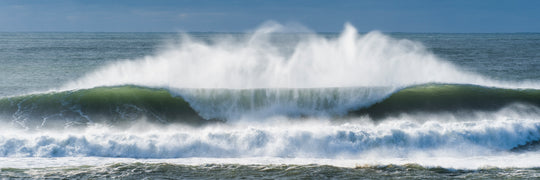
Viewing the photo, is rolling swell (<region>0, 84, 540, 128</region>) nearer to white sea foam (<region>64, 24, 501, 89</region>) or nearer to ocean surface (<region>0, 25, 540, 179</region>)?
ocean surface (<region>0, 25, 540, 179</region>)

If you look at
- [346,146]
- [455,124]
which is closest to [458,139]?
[455,124]

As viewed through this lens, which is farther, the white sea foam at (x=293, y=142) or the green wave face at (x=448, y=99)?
the green wave face at (x=448, y=99)

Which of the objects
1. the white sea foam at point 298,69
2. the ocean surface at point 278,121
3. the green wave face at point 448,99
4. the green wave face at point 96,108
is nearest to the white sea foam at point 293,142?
the ocean surface at point 278,121

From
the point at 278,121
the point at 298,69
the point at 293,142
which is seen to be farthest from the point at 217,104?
the point at 298,69

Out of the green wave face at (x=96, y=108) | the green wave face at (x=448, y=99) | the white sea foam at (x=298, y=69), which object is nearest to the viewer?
the green wave face at (x=96, y=108)

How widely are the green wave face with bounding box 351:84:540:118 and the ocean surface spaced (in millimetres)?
68

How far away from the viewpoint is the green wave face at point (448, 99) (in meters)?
14.2

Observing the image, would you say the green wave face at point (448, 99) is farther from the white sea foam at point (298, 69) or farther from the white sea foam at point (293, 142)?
the white sea foam at point (293, 142)

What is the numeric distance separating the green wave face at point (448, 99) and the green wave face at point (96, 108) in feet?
20.1

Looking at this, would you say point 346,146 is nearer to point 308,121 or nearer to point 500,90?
point 308,121

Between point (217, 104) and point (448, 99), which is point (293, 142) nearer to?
point (217, 104)

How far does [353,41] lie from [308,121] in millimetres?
7638

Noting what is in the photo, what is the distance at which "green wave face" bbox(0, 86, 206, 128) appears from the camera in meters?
13.0

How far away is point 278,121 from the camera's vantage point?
1299 cm
